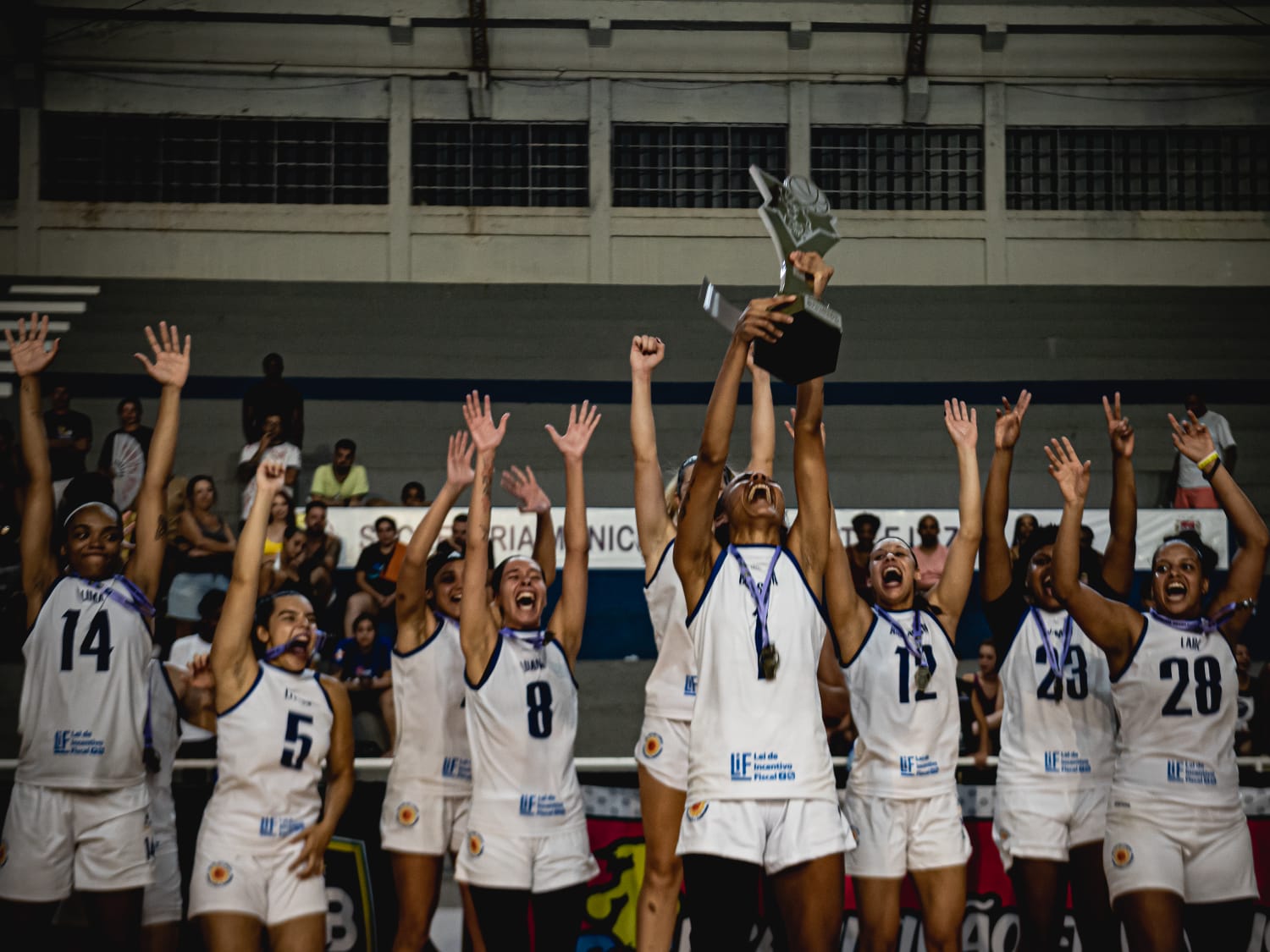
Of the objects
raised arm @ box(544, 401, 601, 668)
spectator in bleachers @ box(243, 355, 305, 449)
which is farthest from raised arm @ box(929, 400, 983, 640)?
spectator in bleachers @ box(243, 355, 305, 449)

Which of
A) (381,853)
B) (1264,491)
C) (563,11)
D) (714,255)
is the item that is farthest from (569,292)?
(381,853)

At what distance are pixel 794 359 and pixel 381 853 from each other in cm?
393

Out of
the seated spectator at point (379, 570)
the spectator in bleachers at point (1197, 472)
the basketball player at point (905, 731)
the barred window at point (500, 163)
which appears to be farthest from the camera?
the barred window at point (500, 163)

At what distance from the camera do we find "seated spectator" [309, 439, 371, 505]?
1353 cm

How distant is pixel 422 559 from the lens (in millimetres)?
6371

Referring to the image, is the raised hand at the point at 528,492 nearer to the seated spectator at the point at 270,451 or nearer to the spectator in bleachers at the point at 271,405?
the seated spectator at the point at 270,451

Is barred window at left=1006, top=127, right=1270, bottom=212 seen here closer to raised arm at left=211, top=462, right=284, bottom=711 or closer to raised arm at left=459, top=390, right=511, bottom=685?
raised arm at left=459, top=390, right=511, bottom=685

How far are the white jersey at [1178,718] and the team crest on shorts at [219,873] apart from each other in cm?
379

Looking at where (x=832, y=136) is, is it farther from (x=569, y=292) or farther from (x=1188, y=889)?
(x=1188, y=889)

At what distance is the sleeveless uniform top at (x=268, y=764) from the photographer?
5.90 meters

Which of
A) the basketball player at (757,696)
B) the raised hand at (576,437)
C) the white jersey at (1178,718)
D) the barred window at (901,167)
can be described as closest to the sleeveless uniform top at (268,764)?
the raised hand at (576,437)

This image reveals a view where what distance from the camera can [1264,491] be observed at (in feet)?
51.7

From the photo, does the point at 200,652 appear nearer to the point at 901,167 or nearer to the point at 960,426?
the point at 960,426

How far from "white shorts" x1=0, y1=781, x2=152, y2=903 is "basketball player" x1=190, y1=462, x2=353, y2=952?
367 mm
